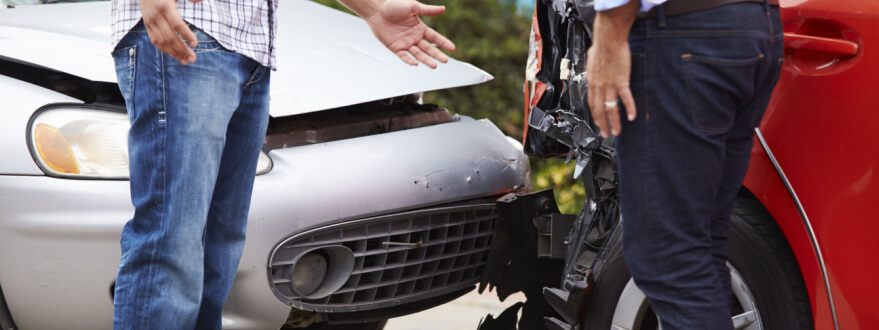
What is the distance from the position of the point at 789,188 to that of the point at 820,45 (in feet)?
1.05

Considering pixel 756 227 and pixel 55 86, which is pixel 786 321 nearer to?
pixel 756 227

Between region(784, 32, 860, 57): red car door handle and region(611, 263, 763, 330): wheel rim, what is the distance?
0.52 metres

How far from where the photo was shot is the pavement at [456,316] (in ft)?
11.4

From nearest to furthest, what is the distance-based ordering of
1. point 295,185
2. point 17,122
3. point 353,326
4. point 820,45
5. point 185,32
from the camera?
point 185,32
point 820,45
point 17,122
point 295,185
point 353,326

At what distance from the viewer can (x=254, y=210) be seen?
7.71 ft

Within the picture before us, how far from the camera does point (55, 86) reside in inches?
99.1

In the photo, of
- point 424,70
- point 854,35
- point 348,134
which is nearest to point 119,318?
point 348,134

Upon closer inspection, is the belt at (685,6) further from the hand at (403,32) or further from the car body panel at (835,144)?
the hand at (403,32)

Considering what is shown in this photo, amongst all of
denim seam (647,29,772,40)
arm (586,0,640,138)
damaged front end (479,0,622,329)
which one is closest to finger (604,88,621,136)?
arm (586,0,640,138)

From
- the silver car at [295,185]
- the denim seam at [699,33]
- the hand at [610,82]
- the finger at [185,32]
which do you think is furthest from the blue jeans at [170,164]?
the denim seam at [699,33]

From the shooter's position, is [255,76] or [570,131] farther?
[570,131]

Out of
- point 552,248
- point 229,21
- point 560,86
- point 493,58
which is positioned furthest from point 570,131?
point 493,58

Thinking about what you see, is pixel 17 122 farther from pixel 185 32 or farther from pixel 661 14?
pixel 661 14

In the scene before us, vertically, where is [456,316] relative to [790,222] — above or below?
below
